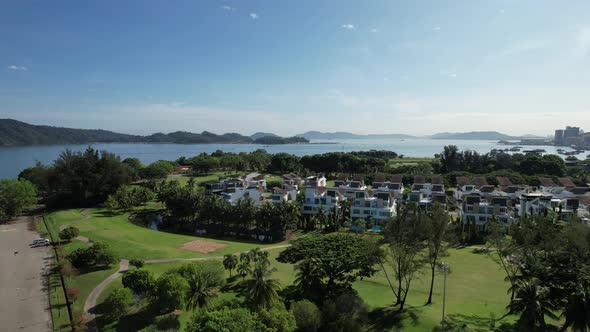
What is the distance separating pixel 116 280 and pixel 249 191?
3521cm

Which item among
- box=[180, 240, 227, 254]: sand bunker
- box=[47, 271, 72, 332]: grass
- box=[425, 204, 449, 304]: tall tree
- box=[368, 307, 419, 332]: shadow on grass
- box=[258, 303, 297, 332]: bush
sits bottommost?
box=[180, 240, 227, 254]: sand bunker

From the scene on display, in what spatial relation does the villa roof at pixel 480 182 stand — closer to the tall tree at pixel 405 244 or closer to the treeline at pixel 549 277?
the treeline at pixel 549 277

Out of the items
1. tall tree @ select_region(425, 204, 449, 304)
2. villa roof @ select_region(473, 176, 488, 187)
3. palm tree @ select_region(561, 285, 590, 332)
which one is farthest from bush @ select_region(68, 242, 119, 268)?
villa roof @ select_region(473, 176, 488, 187)

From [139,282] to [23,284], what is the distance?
13896 millimetres

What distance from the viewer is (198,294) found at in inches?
916

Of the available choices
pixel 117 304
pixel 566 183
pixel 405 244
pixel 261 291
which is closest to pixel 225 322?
pixel 261 291

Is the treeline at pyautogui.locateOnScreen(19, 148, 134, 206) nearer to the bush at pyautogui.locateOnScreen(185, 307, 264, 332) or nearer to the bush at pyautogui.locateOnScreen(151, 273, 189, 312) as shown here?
the bush at pyautogui.locateOnScreen(151, 273, 189, 312)

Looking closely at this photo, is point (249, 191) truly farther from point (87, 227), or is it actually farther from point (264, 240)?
point (87, 227)

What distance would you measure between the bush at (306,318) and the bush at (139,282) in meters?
12.5

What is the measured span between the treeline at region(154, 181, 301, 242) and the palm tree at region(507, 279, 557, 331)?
110 feet

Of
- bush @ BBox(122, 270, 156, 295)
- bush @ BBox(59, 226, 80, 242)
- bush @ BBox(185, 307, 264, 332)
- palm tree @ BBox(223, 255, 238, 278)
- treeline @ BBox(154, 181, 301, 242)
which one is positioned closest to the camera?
bush @ BBox(185, 307, 264, 332)

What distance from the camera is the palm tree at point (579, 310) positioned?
17812mm

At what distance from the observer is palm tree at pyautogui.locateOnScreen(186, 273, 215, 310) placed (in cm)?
2312

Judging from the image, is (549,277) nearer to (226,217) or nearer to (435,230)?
(435,230)
